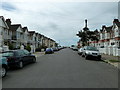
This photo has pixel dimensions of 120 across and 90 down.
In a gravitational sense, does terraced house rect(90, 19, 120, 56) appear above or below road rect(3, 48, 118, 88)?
above

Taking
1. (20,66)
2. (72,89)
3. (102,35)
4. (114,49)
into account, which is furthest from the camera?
(102,35)

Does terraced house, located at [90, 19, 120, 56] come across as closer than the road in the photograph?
No

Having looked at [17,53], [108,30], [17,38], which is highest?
[108,30]

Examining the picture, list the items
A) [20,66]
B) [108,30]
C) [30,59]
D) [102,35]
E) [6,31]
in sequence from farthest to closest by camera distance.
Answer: [102,35]
[108,30]
[6,31]
[30,59]
[20,66]

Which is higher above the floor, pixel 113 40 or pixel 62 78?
pixel 113 40

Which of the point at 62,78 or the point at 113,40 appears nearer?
the point at 62,78

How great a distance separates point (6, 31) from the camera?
3388 cm

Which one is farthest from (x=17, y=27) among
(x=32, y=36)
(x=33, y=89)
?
(x=33, y=89)

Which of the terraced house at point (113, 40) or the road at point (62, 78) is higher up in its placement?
the terraced house at point (113, 40)

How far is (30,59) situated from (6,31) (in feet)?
77.3

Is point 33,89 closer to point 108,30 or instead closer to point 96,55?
point 96,55

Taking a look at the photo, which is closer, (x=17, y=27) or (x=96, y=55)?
(x=96, y=55)

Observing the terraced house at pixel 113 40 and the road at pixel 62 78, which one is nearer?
the road at pixel 62 78

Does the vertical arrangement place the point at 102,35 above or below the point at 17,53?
above
